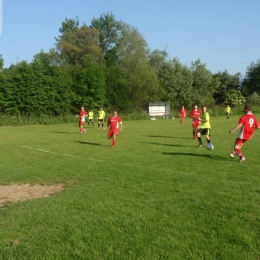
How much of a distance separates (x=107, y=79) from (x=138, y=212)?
51876mm

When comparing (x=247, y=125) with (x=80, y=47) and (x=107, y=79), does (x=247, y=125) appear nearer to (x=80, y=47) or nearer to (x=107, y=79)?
(x=107, y=79)

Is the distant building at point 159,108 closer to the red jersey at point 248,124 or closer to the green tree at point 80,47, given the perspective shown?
the green tree at point 80,47

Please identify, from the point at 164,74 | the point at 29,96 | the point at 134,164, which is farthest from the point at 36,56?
the point at 134,164

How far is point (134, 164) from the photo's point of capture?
37.8ft

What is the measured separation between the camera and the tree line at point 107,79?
47062mm

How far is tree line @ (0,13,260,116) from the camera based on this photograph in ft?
154

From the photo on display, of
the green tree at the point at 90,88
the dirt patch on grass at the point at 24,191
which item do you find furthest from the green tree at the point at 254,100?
the dirt patch on grass at the point at 24,191

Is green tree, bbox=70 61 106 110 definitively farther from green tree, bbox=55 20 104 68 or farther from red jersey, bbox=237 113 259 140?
red jersey, bbox=237 113 259 140

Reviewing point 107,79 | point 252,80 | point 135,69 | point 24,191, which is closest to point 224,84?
point 252,80

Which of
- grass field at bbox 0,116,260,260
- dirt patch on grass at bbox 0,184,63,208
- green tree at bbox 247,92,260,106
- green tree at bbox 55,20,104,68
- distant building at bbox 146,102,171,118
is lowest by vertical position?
dirt patch on grass at bbox 0,184,63,208

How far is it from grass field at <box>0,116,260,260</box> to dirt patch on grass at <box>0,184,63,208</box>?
0.32 meters

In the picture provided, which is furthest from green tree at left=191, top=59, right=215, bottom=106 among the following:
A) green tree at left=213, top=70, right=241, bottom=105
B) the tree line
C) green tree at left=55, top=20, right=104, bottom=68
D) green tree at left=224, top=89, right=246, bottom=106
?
green tree at left=55, top=20, right=104, bottom=68

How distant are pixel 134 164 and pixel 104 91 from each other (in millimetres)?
44101

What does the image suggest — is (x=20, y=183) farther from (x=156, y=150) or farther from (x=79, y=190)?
(x=156, y=150)
